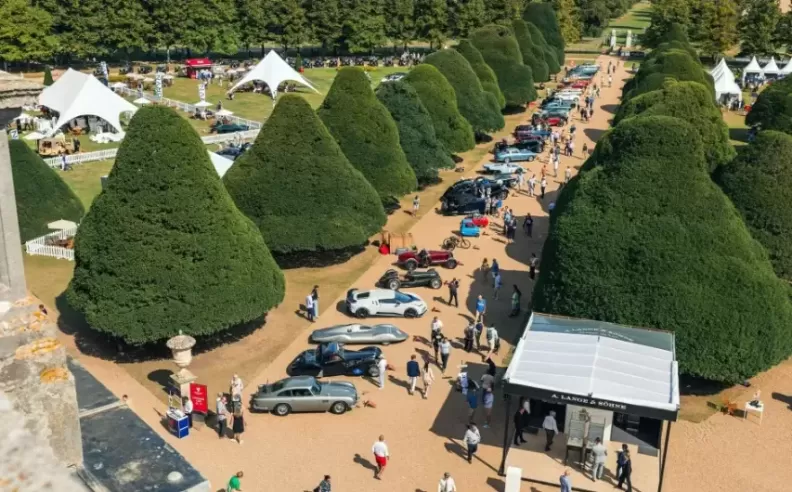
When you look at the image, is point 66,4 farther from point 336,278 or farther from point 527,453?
point 527,453

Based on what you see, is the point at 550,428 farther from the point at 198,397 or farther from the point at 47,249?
the point at 47,249

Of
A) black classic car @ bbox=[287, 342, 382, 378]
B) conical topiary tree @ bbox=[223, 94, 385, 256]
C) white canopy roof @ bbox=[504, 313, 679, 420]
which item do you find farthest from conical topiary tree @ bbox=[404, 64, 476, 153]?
white canopy roof @ bbox=[504, 313, 679, 420]

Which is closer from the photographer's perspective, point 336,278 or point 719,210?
point 719,210

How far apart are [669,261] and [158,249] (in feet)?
53.9

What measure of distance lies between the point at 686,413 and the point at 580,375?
562cm

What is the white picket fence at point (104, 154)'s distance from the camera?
50125 mm

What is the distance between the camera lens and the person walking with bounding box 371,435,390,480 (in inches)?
768

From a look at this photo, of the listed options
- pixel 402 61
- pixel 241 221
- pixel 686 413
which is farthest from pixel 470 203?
pixel 402 61

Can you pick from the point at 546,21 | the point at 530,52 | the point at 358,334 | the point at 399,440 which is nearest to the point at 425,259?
the point at 358,334

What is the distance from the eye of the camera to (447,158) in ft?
149

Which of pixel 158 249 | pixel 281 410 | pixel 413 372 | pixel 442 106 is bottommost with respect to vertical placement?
pixel 281 410

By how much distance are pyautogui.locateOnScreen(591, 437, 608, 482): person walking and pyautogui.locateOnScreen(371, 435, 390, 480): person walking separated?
5.40 meters

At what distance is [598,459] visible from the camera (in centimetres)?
1952

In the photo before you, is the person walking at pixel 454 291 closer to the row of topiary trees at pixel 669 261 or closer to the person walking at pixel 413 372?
the row of topiary trees at pixel 669 261
